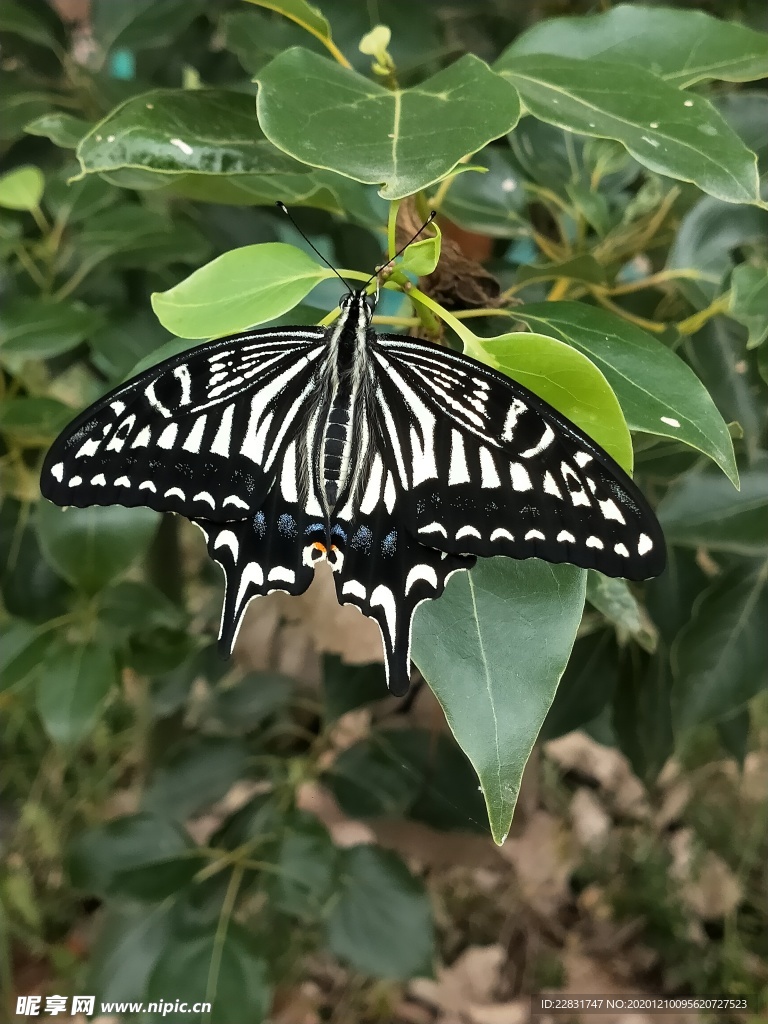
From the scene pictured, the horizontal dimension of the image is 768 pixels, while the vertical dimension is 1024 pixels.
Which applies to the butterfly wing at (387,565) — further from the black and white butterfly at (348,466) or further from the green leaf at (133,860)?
the green leaf at (133,860)

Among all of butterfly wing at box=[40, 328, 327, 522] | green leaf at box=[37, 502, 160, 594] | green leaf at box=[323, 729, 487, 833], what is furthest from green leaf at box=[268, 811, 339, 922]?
butterfly wing at box=[40, 328, 327, 522]

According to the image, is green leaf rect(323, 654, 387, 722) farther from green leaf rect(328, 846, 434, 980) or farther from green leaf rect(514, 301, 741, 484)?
green leaf rect(514, 301, 741, 484)

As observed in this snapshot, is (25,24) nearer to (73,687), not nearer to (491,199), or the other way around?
(491,199)

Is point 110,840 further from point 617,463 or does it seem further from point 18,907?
point 617,463

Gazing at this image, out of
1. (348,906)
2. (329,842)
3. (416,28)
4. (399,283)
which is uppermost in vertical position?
(416,28)

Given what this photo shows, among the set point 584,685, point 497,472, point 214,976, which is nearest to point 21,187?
point 497,472

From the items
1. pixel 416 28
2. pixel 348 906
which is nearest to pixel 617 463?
pixel 416 28
